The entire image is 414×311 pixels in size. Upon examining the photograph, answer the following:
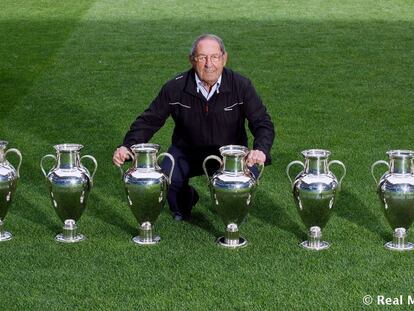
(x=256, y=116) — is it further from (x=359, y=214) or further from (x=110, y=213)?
(x=110, y=213)

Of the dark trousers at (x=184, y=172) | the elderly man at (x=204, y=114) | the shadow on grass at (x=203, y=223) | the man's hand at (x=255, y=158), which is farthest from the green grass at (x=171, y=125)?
the man's hand at (x=255, y=158)

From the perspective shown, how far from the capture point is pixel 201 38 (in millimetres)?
5777

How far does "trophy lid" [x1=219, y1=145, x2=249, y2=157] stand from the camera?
5508 mm

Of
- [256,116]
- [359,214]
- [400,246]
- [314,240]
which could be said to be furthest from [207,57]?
[400,246]

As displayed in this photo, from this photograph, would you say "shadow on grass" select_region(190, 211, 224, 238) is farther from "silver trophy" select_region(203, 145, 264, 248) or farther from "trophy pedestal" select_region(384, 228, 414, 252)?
"trophy pedestal" select_region(384, 228, 414, 252)

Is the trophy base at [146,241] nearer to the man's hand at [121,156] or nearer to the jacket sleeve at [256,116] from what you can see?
the man's hand at [121,156]

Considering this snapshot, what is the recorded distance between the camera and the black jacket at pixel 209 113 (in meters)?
5.95

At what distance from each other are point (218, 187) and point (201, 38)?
922 millimetres

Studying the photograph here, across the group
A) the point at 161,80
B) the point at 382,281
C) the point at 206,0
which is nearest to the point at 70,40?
the point at 161,80

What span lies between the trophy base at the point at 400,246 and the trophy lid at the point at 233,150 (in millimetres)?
997

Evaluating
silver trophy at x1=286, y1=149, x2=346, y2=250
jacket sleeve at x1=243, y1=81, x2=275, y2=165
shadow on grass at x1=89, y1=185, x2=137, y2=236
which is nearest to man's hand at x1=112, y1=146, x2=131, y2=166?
shadow on grass at x1=89, y1=185, x2=137, y2=236

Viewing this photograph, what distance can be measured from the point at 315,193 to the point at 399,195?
1.57ft

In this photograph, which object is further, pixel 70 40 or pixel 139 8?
pixel 139 8

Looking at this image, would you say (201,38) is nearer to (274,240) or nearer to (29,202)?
(274,240)
